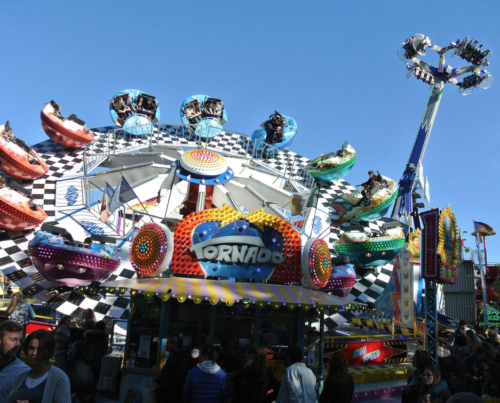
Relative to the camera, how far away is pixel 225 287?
665 centimetres

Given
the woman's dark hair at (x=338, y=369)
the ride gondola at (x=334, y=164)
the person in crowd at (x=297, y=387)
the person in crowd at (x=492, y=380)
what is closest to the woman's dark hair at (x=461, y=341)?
the person in crowd at (x=492, y=380)

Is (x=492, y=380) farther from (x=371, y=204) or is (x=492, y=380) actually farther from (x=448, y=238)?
(x=371, y=204)

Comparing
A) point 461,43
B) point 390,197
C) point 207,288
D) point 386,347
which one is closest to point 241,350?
point 207,288

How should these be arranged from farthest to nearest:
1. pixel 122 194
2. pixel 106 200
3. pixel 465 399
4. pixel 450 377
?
pixel 106 200 → pixel 122 194 → pixel 450 377 → pixel 465 399

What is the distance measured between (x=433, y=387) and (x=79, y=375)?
3856 mm

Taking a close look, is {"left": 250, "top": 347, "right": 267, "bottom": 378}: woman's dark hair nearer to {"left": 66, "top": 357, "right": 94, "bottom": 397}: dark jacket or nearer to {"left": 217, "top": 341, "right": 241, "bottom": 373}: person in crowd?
{"left": 217, "top": 341, "right": 241, "bottom": 373}: person in crowd

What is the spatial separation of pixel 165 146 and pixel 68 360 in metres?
9.62

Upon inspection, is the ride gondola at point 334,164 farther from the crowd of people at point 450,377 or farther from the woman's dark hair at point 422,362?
the woman's dark hair at point 422,362

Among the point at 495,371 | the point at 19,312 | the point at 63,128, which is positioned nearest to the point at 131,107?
the point at 63,128

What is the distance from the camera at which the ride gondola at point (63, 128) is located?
13.9 m

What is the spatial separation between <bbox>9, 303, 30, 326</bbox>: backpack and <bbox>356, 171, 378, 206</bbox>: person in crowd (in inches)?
387

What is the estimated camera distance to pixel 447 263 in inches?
333

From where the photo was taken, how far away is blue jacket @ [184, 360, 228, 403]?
3914 mm

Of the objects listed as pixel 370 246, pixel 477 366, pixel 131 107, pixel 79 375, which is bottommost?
pixel 79 375
